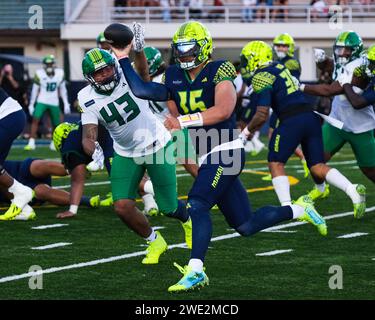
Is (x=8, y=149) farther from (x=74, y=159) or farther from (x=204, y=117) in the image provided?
(x=204, y=117)

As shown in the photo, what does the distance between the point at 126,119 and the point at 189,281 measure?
1.53 m

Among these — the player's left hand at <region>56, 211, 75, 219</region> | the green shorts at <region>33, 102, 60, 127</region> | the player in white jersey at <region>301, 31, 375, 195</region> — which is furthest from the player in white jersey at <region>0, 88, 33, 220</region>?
the green shorts at <region>33, 102, 60, 127</region>

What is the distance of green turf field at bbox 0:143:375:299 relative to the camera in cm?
668

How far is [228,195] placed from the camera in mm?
7195

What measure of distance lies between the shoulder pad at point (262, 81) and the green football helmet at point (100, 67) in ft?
7.48

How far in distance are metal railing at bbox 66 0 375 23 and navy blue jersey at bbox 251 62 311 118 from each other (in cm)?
1776

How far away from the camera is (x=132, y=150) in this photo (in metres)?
7.67

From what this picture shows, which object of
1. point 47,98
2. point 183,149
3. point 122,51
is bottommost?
point 47,98

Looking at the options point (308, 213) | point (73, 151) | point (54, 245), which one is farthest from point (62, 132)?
point (308, 213)

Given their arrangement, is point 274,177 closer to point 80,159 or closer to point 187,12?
point 80,159

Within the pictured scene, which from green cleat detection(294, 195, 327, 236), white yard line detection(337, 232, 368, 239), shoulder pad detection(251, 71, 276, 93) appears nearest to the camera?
green cleat detection(294, 195, 327, 236)

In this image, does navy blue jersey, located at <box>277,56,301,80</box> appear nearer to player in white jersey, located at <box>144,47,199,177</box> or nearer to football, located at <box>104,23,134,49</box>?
player in white jersey, located at <box>144,47,199,177</box>

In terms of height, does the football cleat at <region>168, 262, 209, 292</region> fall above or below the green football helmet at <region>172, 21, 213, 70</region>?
below
